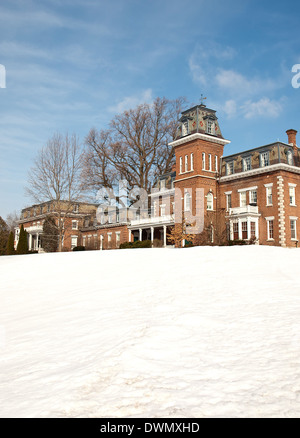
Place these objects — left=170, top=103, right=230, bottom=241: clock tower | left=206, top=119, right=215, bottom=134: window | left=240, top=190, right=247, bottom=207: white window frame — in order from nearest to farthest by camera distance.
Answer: left=240, top=190, right=247, bottom=207: white window frame → left=170, top=103, right=230, bottom=241: clock tower → left=206, top=119, right=215, bottom=134: window

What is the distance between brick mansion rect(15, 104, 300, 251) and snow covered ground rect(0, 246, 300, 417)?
1884 cm

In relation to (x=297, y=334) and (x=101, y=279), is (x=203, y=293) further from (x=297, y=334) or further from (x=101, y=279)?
(x=101, y=279)

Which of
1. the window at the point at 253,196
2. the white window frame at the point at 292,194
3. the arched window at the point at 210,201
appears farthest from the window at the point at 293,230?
the arched window at the point at 210,201

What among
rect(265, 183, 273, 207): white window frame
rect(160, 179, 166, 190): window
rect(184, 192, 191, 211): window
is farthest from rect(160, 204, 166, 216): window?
rect(265, 183, 273, 207): white window frame

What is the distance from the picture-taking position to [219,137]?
37688mm

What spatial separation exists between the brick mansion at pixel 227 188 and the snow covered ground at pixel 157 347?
1884cm

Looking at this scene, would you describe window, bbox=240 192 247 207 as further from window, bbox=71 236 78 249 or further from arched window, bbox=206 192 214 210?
window, bbox=71 236 78 249

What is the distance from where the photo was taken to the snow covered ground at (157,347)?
12.2 ft

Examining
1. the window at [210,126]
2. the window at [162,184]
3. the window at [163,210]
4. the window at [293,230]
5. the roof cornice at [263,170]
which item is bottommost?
the window at [293,230]

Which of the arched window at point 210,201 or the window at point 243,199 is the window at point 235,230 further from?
the arched window at point 210,201

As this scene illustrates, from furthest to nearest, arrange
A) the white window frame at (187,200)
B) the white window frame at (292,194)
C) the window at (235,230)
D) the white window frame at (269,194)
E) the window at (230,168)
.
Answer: the window at (230,168), the white window frame at (187,200), the window at (235,230), the white window frame at (292,194), the white window frame at (269,194)

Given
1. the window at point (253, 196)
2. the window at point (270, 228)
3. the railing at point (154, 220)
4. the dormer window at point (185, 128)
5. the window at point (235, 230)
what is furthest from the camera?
the railing at point (154, 220)

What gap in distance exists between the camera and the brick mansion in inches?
1268

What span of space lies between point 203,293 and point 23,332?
397 cm
